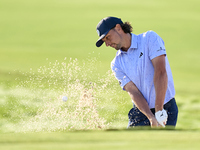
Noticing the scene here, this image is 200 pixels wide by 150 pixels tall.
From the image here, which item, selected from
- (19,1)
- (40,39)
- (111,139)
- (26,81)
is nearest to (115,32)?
(111,139)

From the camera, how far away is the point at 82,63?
32.2 ft

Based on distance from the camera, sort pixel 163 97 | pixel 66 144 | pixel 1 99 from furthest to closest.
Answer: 1. pixel 1 99
2. pixel 163 97
3. pixel 66 144

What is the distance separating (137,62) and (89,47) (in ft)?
27.2

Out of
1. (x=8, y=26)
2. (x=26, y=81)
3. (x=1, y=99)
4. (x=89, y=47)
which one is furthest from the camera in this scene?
(x=8, y=26)

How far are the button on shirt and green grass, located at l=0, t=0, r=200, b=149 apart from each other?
0.71 meters

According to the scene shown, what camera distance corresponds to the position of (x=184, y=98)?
26.7 feet

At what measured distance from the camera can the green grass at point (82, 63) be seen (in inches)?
101

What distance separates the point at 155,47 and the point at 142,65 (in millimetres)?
208

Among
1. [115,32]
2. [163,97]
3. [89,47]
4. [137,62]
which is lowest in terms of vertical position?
[163,97]

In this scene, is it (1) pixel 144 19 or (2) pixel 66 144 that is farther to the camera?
(1) pixel 144 19

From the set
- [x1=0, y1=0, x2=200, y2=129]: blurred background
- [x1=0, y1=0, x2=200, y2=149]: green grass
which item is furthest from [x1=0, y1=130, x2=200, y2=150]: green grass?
[x1=0, y1=0, x2=200, y2=129]: blurred background

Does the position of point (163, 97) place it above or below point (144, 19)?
below

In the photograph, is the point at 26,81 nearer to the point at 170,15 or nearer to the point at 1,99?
the point at 1,99

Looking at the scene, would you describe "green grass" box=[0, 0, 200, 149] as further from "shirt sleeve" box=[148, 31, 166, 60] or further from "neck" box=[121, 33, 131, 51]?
"neck" box=[121, 33, 131, 51]
